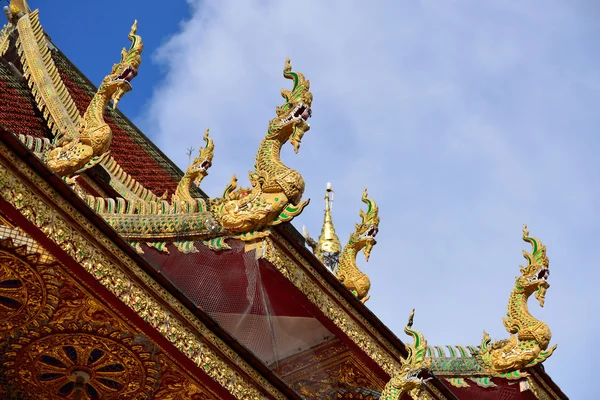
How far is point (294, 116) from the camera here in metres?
10.7

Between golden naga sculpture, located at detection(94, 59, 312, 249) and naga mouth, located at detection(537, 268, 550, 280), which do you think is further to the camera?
naga mouth, located at detection(537, 268, 550, 280)

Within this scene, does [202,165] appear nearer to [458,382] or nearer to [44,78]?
[44,78]

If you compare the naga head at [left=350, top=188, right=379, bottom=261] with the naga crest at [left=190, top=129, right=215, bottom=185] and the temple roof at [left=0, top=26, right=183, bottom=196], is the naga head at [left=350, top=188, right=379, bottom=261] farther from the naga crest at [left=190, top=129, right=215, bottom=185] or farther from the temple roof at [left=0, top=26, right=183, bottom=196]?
the temple roof at [left=0, top=26, right=183, bottom=196]

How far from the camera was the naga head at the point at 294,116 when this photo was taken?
10719mm

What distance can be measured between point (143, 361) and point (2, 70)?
7576mm

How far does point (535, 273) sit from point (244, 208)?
619 cm

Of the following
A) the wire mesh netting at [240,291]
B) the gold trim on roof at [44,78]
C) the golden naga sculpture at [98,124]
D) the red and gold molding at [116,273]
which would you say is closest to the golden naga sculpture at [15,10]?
the gold trim on roof at [44,78]

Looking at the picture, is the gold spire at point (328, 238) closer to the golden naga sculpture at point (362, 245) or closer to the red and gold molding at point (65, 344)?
the golden naga sculpture at point (362, 245)

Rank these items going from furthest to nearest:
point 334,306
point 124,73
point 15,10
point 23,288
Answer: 1. point 15,10
2. point 334,306
3. point 124,73
4. point 23,288

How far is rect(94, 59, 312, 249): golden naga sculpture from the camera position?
10.4 metres

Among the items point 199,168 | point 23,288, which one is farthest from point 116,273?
point 199,168

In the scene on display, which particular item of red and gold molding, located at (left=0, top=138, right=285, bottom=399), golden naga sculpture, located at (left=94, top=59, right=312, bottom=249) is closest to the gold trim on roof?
golden naga sculpture, located at (left=94, top=59, right=312, bottom=249)

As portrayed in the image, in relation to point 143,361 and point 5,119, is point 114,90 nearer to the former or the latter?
point 143,361

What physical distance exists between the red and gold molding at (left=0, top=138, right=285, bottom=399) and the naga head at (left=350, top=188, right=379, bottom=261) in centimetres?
482
